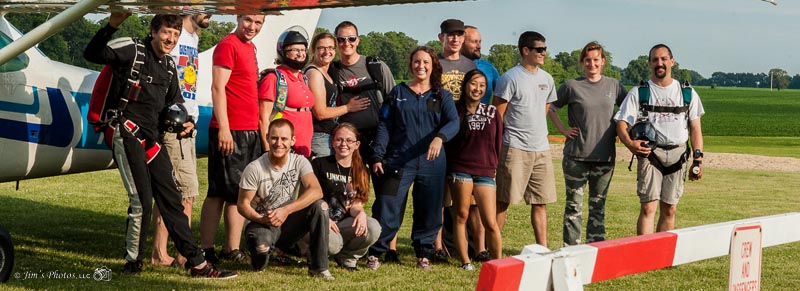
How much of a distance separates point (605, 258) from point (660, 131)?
4.22m

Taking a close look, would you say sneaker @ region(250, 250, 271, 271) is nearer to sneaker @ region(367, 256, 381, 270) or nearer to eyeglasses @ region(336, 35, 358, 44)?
sneaker @ region(367, 256, 381, 270)

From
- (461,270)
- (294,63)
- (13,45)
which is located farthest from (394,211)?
(13,45)

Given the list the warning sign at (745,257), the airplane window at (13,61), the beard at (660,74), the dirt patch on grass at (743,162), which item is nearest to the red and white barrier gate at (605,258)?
the warning sign at (745,257)

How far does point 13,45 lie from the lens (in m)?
4.59

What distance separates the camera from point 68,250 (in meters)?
7.30

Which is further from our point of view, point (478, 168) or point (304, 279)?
point (478, 168)

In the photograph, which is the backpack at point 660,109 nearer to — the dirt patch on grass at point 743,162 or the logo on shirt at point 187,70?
the logo on shirt at point 187,70

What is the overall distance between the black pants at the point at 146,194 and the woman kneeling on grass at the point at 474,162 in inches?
70.9

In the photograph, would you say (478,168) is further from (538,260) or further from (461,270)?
(538,260)

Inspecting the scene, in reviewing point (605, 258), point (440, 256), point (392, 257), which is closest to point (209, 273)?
point (392, 257)

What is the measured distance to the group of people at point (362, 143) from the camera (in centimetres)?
596

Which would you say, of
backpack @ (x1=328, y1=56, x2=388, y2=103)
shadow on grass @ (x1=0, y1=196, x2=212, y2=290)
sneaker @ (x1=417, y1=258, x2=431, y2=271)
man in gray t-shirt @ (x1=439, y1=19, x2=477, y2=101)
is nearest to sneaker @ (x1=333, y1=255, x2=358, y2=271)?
sneaker @ (x1=417, y1=258, x2=431, y2=271)

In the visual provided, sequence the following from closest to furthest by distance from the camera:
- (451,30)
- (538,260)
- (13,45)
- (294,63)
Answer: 1. (538,260)
2. (13,45)
3. (294,63)
4. (451,30)

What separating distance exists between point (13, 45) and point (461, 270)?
11.0 feet
